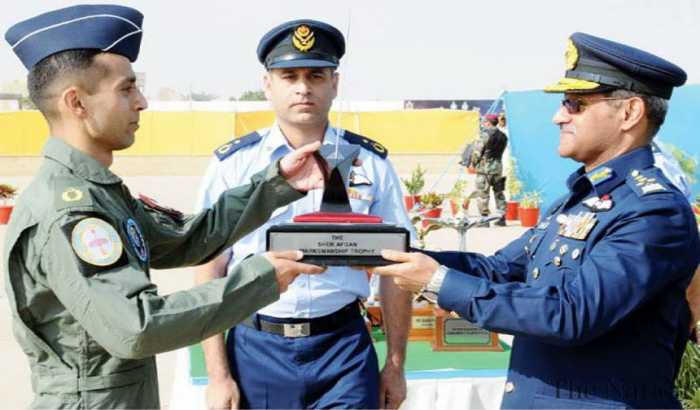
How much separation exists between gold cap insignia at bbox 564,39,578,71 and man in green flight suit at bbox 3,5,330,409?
955 millimetres

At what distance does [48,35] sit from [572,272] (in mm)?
1443

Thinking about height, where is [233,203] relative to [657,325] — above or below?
above

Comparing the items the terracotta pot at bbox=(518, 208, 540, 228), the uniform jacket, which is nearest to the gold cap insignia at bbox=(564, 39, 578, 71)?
the uniform jacket

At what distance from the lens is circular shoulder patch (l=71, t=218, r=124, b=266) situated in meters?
1.79

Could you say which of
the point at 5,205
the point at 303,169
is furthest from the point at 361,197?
the point at 5,205

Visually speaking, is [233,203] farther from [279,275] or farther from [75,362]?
[75,362]

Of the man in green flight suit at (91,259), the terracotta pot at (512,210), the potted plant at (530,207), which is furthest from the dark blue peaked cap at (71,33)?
the terracotta pot at (512,210)

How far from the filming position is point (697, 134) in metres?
10.9

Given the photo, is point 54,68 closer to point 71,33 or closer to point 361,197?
point 71,33

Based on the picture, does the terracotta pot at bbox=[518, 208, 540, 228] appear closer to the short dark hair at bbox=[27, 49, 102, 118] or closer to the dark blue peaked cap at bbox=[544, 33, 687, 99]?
the dark blue peaked cap at bbox=[544, 33, 687, 99]

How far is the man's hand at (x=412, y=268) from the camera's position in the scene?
221 centimetres

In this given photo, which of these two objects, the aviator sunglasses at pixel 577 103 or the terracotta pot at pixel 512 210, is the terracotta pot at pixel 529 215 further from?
the aviator sunglasses at pixel 577 103

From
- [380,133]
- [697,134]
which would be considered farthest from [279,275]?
[380,133]

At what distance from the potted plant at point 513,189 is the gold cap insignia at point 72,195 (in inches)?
442
